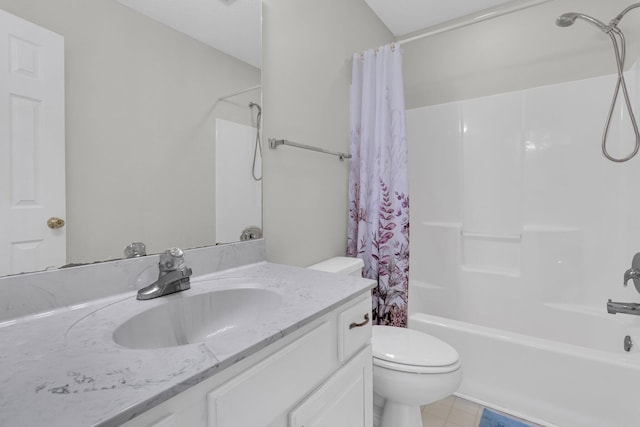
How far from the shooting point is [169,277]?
2.89 ft

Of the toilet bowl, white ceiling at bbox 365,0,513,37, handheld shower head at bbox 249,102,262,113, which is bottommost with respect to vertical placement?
the toilet bowl

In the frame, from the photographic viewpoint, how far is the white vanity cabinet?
50 centimetres

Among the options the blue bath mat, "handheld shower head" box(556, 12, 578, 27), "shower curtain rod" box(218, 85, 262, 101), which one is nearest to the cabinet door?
the blue bath mat

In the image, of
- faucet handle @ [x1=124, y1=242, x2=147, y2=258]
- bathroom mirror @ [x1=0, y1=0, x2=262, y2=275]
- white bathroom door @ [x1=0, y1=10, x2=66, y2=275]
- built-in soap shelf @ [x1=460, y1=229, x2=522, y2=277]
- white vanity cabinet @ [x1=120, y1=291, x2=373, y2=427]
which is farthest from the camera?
built-in soap shelf @ [x1=460, y1=229, x2=522, y2=277]

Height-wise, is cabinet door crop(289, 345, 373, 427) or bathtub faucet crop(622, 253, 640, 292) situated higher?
bathtub faucet crop(622, 253, 640, 292)

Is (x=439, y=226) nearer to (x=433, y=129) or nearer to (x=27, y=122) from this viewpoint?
(x=433, y=129)

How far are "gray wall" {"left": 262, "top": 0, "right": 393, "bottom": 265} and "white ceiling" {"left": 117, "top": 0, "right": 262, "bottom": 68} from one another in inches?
3.0

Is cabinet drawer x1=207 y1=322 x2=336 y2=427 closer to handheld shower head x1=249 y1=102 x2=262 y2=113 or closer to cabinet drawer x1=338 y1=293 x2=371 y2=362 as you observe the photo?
cabinet drawer x1=338 y1=293 x2=371 y2=362

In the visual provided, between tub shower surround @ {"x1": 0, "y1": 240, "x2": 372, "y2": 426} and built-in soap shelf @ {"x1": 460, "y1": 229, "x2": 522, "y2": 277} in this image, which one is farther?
built-in soap shelf @ {"x1": 460, "y1": 229, "x2": 522, "y2": 277}

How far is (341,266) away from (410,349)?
50 centimetres

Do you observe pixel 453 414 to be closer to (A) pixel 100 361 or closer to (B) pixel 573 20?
(A) pixel 100 361

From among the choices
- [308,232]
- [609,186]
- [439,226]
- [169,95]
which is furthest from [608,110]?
[169,95]

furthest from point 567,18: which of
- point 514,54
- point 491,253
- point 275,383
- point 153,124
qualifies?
point 275,383

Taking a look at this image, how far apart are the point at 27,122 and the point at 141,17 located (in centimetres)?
45
